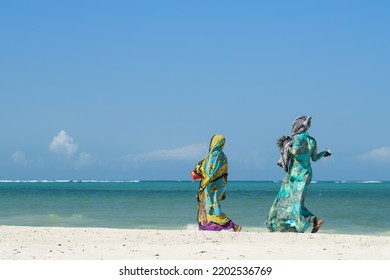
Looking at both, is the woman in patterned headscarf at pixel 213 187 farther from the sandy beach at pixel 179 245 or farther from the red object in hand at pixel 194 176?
the sandy beach at pixel 179 245

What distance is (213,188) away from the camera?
1623 centimetres

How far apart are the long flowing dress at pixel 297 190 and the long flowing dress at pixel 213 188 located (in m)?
1.09

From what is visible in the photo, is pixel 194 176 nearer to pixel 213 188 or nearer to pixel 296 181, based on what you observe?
pixel 213 188

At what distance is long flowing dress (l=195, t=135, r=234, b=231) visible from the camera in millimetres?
16078

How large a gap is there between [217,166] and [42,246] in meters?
4.33

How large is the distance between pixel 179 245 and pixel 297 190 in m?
3.51

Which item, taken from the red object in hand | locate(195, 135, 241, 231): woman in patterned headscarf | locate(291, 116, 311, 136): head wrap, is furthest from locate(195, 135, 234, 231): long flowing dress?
locate(291, 116, 311, 136): head wrap

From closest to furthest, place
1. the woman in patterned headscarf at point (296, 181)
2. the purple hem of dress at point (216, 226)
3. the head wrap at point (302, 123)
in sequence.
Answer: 1. the purple hem of dress at point (216, 226)
2. the woman in patterned headscarf at point (296, 181)
3. the head wrap at point (302, 123)

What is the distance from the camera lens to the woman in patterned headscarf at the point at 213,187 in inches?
632

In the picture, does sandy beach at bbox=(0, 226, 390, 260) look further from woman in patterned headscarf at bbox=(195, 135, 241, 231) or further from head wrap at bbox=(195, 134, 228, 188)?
head wrap at bbox=(195, 134, 228, 188)

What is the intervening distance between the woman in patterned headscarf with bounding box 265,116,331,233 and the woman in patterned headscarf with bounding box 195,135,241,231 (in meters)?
0.98

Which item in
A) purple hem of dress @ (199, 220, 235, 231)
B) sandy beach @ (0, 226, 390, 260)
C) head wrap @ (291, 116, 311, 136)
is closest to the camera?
sandy beach @ (0, 226, 390, 260)

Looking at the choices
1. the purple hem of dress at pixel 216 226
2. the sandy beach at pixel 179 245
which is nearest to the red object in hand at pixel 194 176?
the purple hem of dress at pixel 216 226

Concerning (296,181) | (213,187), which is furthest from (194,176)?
(296,181)
